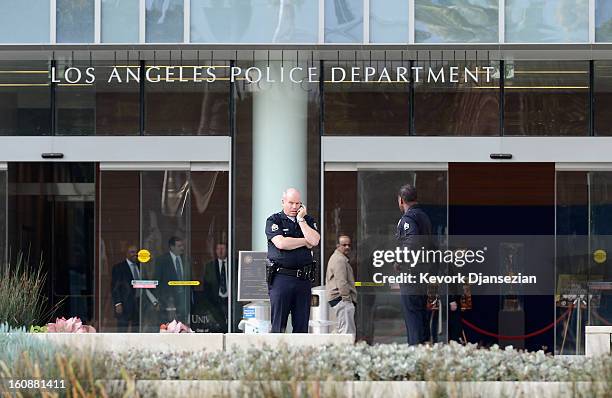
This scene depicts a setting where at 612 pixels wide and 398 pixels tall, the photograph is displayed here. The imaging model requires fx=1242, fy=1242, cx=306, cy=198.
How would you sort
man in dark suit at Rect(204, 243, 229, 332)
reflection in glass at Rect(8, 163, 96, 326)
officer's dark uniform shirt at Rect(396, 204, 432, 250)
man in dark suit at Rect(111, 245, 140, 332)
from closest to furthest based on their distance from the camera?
1. officer's dark uniform shirt at Rect(396, 204, 432, 250)
2. man in dark suit at Rect(204, 243, 229, 332)
3. man in dark suit at Rect(111, 245, 140, 332)
4. reflection in glass at Rect(8, 163, 96, 326)

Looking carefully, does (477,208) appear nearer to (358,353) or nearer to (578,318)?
(578,318)

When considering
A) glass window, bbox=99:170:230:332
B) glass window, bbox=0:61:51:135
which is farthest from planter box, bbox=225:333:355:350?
glass window, bbox=0:61:51:135

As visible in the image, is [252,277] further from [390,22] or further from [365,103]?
[390,22]

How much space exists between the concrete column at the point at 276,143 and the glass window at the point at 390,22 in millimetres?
1489

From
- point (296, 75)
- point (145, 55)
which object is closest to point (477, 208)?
point (296, 75)

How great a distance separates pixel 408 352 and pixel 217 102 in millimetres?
10057

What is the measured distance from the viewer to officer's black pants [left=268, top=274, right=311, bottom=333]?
11969 millimetres

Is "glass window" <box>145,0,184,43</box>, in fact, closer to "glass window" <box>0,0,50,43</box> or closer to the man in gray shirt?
"glass window" <box>0,0,50,43</box>

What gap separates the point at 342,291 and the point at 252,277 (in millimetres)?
1269

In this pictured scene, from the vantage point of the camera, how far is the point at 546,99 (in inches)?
687

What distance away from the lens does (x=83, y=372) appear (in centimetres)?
706

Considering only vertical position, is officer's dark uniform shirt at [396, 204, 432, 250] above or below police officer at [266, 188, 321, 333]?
above

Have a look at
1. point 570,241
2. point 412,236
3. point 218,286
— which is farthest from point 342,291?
point 570,241
